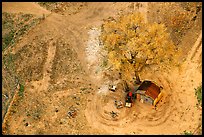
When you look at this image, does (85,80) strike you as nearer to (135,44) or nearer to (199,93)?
(135,44)

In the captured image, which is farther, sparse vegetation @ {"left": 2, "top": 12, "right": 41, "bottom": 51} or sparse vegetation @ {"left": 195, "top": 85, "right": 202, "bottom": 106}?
sparse vegetation @ {"left": 2, "top": 12, "right": 41, "bottom": 51}

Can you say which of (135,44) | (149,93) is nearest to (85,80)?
(149,93)

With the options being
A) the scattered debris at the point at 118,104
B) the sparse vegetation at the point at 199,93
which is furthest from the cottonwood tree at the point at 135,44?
the sparse vegetation at the point at 199,93

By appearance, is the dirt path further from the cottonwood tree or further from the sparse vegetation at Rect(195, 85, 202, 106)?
the sparse vegetation at Rect(195, 85, 202, 106)

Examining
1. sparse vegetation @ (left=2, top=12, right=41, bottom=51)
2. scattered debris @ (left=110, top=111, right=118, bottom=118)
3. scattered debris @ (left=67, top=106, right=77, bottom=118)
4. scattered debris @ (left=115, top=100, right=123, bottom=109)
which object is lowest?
scattered debris @ (left=67, top=106, right=77, bottom=118)

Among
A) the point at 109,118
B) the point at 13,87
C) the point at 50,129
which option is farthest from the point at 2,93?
the point at 109,118

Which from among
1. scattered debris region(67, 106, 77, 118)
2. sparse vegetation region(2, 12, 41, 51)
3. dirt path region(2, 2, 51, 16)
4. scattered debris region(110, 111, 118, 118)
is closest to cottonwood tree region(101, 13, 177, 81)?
scattered debris region(110, 111, 118, 118)

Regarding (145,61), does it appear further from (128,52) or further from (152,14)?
(152,14)
